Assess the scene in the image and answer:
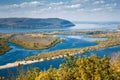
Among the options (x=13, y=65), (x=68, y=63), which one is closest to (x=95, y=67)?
(x=68, y=63)

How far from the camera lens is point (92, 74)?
236 ft

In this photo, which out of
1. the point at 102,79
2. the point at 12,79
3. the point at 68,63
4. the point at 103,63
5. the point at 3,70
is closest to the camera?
the point at 102,79

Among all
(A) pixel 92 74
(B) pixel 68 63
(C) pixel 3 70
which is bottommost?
(C) pixel 3 70

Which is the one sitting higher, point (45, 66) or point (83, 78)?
point (83, 78)

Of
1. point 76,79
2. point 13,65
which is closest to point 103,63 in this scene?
point 76,79

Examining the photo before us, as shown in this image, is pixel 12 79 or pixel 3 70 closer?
pixel 12 79

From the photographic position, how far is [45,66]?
600ft

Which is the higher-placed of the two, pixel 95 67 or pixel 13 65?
pixel 95 67

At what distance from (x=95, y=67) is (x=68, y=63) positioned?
1724 inches

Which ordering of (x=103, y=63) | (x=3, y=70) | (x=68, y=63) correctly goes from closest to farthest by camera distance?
(x=103, y=63), (x=68, y=63), (x=3, y=70)

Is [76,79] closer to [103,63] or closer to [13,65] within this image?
[103,63]

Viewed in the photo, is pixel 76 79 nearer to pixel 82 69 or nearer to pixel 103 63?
pixel 82 69

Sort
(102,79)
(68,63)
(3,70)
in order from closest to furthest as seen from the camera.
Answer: (102,79) < (68,63) < (3,70)

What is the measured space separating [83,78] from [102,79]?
5140mm
